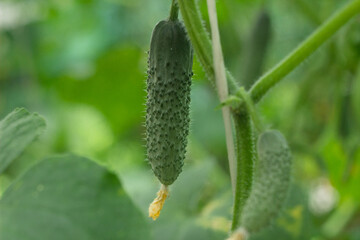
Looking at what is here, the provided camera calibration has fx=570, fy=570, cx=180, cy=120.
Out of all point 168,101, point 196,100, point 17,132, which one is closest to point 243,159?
point 168,101

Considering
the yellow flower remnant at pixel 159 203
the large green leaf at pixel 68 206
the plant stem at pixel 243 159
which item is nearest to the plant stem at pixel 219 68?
the plant stem at pixel 243 159

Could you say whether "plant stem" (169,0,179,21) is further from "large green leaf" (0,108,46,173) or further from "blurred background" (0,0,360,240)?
"large green leaf" (0,108,46,173)

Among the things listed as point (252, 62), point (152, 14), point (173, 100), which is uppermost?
point (173, 100)

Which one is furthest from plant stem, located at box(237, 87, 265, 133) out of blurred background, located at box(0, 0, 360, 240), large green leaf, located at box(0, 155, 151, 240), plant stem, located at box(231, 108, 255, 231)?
large green leaf, located at box(0, 155, 151, 240)

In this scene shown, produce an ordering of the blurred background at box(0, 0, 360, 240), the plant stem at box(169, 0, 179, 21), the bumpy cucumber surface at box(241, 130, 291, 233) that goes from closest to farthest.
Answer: the bumpy cucumber surface at box(241, 130, 291, 233)
the plant stem at box(169, 0, 179, 21)
the blurred background at box(0, 0, 360, 240)

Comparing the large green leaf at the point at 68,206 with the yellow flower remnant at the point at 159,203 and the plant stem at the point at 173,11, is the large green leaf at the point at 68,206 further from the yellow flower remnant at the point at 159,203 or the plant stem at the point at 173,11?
the plant stem at the point at 173,11

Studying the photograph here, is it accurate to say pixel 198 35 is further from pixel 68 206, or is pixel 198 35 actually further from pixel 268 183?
pixel 68 206

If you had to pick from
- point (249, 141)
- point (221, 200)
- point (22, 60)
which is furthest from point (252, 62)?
point (22, 60)

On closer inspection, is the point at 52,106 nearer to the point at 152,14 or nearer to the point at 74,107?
the point at 74,107

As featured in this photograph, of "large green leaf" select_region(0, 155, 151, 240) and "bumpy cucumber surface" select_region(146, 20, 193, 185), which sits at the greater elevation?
"bumpy cucumber surface" select_region(146, 20, 193, 185)
